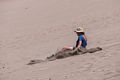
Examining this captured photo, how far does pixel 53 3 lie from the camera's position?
26812 millimetres

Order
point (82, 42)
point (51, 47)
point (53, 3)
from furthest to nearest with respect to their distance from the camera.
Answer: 1. point (53, 3)
2. point (51, 47)
3. point (82, 42)

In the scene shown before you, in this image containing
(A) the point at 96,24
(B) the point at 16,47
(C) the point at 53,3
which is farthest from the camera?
(C) the point at 53,3

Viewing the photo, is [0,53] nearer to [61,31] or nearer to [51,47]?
[51,47]

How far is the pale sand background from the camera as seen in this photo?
8.08m

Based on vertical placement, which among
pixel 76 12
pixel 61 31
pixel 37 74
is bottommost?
pixel 37 74

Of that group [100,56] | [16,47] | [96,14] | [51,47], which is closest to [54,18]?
[96,14]

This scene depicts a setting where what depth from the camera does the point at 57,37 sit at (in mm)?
16250

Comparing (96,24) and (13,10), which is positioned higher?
(13,10)

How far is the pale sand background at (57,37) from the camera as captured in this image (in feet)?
26.5

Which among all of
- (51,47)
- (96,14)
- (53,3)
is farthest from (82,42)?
(53,3)

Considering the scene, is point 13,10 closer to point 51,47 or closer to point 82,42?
point 51,47

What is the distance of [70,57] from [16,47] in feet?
20.4

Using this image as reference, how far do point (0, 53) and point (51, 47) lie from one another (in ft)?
6.16

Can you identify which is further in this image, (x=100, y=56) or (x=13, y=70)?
(x=13, y=70)
